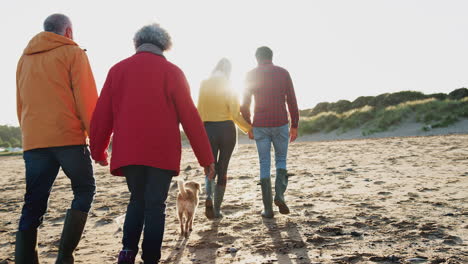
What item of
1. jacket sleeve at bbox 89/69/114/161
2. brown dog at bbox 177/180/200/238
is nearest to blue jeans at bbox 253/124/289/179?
brown dog at bbox 177/180/200/238

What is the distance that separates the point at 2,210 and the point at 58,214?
1.30 m

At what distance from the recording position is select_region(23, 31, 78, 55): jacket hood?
3077mm

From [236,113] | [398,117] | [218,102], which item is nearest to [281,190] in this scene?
[236,113]

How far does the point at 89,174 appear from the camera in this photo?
3164mm

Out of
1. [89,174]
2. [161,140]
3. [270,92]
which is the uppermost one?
[270,92]

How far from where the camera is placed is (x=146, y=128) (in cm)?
265

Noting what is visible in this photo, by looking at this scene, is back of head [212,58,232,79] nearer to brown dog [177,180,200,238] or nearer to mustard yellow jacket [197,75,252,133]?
mustard yellow jacket [197,75,252,133]

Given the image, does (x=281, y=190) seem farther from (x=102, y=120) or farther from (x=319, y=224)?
(x=102, y=120)

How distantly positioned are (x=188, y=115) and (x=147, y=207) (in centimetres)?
70

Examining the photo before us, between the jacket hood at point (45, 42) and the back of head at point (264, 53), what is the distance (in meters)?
2.61

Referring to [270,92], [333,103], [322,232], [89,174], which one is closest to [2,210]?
[89,174]

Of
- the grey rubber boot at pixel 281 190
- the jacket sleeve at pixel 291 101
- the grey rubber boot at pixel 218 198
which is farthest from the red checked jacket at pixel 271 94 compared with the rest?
the grey rubber boot at pixel 218 198

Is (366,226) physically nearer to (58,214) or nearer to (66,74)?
(66,74)

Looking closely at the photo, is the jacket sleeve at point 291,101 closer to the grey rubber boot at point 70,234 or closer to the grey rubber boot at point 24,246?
the grey rubber boot at point 70,234
